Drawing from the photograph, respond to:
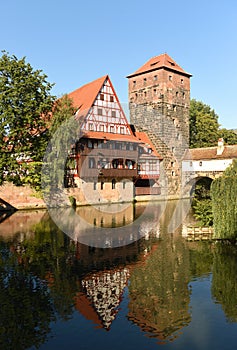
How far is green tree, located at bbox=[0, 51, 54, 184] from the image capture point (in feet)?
109

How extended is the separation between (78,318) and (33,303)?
1875 mm

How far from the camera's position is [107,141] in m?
43.7

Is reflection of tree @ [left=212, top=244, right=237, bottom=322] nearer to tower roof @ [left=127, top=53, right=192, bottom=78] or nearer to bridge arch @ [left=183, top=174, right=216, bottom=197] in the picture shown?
bridge arch @ [left=183, top=174, right=216, bottom=197]

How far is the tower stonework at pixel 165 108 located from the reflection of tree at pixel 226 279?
33.4 metres

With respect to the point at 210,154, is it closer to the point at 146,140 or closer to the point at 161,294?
the point at 146,140

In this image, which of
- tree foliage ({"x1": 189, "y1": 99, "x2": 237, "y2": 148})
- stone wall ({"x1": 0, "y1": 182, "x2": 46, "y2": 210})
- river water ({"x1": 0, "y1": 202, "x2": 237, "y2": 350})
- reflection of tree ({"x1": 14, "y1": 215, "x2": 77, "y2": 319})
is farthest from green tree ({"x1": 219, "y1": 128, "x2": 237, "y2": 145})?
reflection of tree ({"x1": 14, "y1": 215, "x2": 77, "y2": 319})

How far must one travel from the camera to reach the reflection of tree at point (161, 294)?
34.2 ft

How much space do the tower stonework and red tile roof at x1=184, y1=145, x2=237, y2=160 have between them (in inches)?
55.5

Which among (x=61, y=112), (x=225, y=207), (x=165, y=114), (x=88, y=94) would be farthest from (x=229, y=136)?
(x=225, y=207)

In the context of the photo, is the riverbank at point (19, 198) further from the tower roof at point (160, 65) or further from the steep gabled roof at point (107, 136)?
the tower roof at point (160, 65)

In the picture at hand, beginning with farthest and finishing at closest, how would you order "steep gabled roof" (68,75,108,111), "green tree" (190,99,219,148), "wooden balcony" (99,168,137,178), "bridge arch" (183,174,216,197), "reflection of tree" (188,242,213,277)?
1. "green tree" (190,99,219,148)
2. "bridge arch" (183,174,216,197)
3. "steep gabled roof" (68,75,108,111)
4. "wooden balcony" (99,168,137,178)
5. "reflection of tree" (188,242,213,277)

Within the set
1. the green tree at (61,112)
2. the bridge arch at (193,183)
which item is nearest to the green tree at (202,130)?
the bridge arch at (193,183)

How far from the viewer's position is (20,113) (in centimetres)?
3369

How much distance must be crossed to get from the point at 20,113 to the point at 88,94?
1298 centimetres
